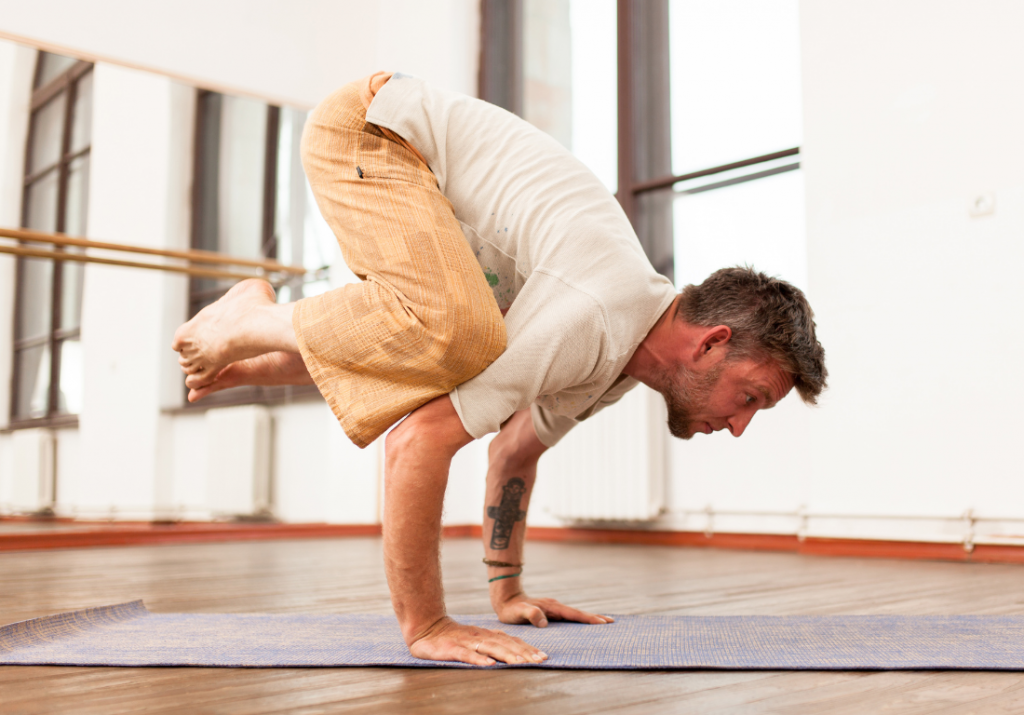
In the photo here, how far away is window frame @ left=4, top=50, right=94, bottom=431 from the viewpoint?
3523mm

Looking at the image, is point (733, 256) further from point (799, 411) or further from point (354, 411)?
point (354, 411)

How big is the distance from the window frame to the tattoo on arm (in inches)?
103

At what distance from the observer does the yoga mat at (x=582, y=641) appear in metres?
1.15

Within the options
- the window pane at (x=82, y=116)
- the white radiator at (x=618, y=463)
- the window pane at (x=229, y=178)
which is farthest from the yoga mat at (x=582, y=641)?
the window pane at (x=229, y=178)

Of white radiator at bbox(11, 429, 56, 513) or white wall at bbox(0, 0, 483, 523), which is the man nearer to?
white radiator at bbox(11, 429, 56, 513)

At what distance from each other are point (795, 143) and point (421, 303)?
284cm

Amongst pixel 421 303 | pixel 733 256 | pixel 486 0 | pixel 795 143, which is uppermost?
pixel 486 0

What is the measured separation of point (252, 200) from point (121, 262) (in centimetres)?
89

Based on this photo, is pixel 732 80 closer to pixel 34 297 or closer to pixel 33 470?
pixel 34 297

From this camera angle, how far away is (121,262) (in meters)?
3.72

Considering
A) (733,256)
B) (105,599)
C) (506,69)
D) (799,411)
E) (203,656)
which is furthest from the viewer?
(506,69)

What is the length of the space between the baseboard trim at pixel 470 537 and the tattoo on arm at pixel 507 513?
192cm

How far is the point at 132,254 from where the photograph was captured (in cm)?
397

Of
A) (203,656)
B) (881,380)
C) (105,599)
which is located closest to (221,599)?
(105,599)
